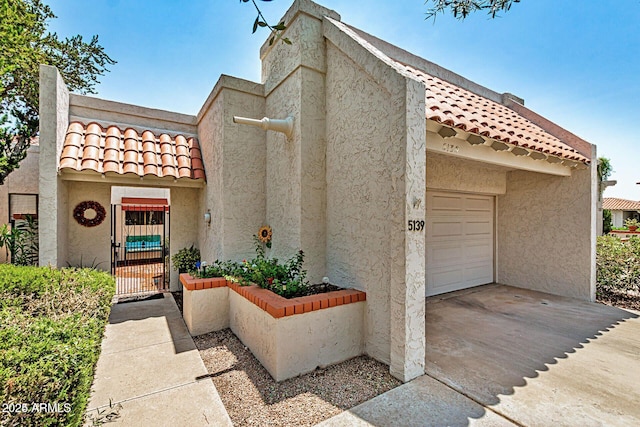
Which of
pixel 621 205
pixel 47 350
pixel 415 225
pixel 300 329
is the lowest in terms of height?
pixel 300 329

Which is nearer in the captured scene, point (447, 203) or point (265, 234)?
point (265, 234)

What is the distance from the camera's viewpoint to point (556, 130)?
10484 mm

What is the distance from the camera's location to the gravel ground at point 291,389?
4309 millimetres

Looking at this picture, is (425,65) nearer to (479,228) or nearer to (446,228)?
(446,228)

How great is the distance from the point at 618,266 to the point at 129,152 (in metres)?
17.9

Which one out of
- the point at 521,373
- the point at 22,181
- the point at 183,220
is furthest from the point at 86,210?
the point at 521,373

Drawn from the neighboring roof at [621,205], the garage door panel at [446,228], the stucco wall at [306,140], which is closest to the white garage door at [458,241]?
the garage door panel at [446,228]

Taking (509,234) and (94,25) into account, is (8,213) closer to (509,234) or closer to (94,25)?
(94,25)

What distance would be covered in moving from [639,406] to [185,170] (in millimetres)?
12638

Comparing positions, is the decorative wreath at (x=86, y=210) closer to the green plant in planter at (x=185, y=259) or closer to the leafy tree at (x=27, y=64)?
the leafy tree at (x=27, y=64)

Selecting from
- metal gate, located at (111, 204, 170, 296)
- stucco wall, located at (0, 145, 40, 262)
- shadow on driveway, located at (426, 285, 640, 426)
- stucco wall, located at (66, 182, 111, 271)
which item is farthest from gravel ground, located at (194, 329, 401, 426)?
stucco wall, located at (0, 145, 40, 262)

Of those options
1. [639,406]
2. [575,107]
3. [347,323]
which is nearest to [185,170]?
[347,323]

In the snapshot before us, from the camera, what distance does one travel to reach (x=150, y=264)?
20.0m

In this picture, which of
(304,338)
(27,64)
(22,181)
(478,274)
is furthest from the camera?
(22,181)
